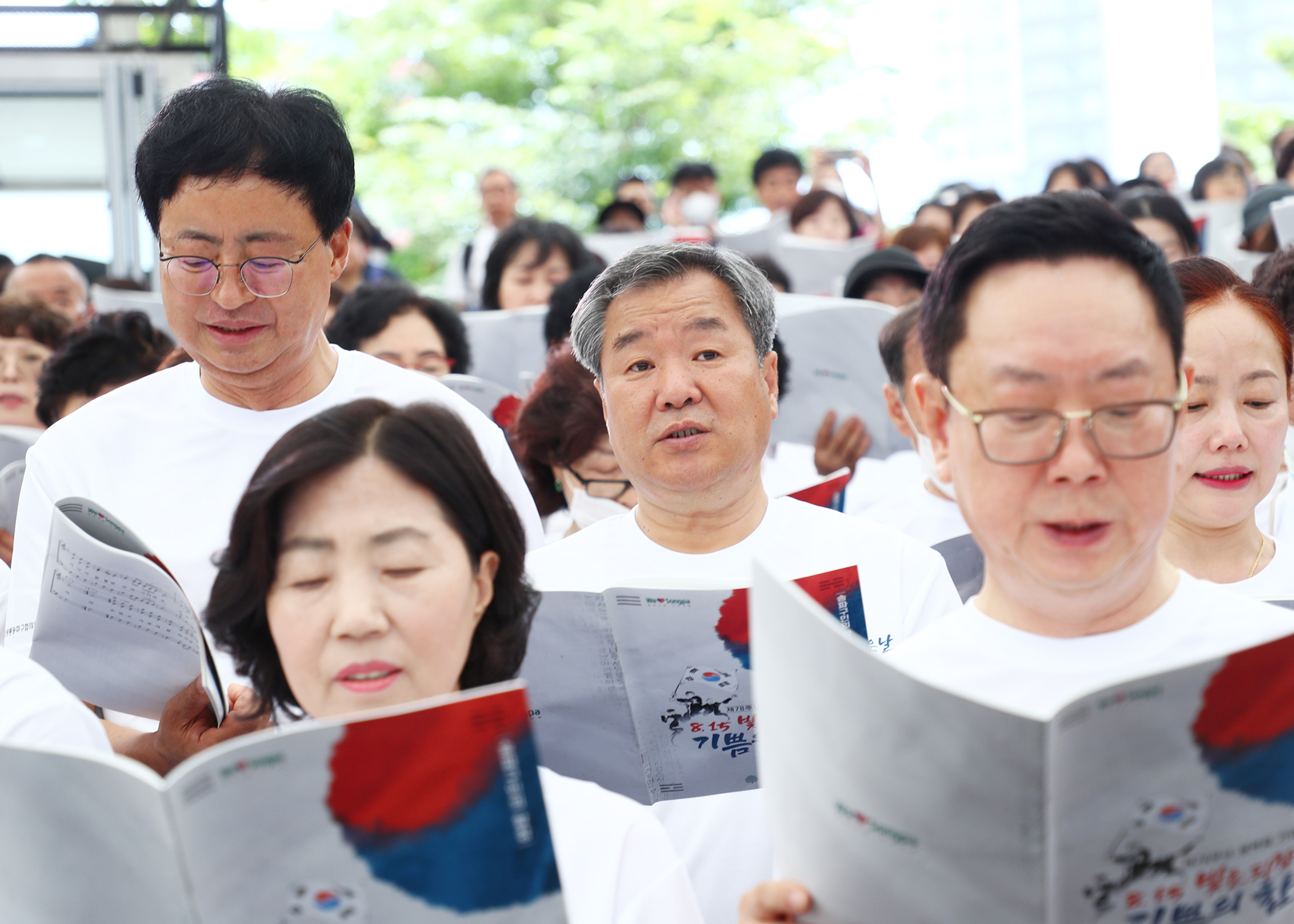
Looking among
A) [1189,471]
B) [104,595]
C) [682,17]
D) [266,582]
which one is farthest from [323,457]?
[682,17]

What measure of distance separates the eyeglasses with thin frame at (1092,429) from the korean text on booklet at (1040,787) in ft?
0.97

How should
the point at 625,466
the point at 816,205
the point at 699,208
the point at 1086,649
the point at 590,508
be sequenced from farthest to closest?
the point at 699,208, the point at 816,205, the point at 590,508, the point at 625,466, the point at 1086,649

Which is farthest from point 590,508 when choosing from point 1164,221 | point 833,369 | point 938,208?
point 938,208

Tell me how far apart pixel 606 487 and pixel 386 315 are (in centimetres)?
119

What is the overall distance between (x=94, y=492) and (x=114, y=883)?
1218 millimetres

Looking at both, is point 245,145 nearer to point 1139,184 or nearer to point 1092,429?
point 1092,429

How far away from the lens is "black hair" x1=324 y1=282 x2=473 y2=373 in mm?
4078

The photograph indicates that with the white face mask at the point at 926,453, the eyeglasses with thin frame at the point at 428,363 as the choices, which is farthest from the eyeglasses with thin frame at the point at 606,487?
the eyeglasses with thin frame at the point at 428,363

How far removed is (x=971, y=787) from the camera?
4.29ft

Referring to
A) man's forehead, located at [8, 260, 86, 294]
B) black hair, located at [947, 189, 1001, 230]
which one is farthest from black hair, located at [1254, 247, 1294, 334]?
man's forehead, located at [8, 260, 86, 294]

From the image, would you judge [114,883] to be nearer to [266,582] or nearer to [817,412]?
[266,582]

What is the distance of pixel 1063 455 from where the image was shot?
59.7 inches

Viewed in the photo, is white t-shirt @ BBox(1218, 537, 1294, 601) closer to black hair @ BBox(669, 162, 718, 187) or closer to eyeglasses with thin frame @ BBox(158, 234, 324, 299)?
eyeglasses with thin frame @ BBox(158, 234, 324, 299)

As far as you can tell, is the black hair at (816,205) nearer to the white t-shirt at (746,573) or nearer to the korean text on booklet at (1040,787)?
the white t-shirt at (746,573)
